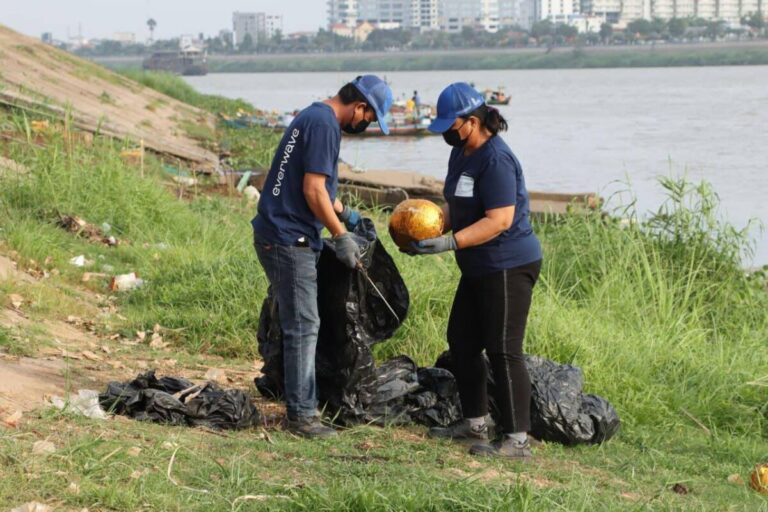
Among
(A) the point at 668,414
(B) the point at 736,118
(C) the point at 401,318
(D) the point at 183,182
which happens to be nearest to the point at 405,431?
(C) the point at 401,318

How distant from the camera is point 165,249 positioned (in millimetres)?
10320

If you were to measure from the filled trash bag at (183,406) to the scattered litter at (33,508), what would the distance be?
1409mm

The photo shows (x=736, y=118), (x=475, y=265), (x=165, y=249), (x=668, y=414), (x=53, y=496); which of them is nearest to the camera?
(x=53, y=496)

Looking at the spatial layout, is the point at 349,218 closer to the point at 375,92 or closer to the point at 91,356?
the point at 375,92

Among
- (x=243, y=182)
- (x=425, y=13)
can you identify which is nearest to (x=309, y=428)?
(x=243, y=182)

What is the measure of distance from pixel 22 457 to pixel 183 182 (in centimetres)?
1000

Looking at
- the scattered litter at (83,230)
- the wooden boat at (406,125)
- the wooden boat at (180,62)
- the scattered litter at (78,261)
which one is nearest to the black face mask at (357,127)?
the scattered litter at (78,261)

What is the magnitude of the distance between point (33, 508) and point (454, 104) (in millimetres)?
2495

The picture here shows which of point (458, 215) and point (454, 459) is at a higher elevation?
point (458, 215)

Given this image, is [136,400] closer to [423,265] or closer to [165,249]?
[423,265]

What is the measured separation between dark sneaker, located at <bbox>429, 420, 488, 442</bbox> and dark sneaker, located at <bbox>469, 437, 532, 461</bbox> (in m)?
0.18

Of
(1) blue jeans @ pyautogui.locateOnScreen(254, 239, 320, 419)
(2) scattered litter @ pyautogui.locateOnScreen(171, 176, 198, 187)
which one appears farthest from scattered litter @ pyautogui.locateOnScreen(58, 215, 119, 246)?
(1) blue jeans @ pyautogui.locateOnScreen(254, 239, 320, 419)

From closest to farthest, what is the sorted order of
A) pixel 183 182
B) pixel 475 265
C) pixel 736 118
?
pixel 475 265
pixel 183 182
pixel 736 118

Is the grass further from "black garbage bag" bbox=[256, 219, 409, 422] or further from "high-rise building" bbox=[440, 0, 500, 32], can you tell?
"high-rise building" bbox=[440, 0, 500, 32]
